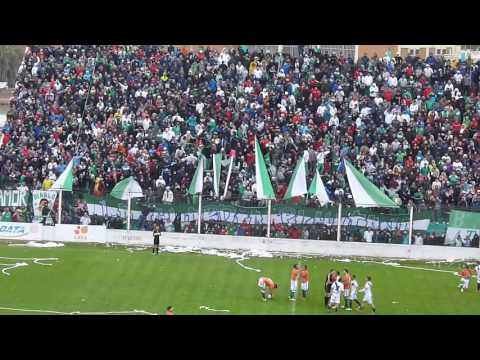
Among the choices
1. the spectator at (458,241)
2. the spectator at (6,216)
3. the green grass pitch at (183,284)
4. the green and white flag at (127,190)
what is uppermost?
the green and white flag at (127,190)

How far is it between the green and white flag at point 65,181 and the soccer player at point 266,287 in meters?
13.5

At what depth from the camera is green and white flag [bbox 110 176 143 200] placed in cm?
4303

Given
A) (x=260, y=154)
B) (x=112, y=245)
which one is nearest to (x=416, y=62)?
(x=260, y=154)

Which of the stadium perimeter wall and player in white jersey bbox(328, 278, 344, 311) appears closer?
player in white jersey bbox(328, 278, 344, 311)

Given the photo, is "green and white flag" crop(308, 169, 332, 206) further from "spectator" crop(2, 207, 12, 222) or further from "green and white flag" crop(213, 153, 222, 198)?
"spectator" crop(2, 207, 12, 222)

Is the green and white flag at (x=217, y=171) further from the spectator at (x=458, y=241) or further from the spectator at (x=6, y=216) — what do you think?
the spectator at (x=458, y=241)

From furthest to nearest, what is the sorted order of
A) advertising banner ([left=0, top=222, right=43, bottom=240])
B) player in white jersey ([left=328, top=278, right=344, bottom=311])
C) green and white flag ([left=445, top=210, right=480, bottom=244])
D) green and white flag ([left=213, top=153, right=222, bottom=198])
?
1. green and white flag ([left=213, top=153, right=222, bottom=198])
2. advertising banner ([left=0, top=222, right=43, bottom=240])
3. green and white flag ([left=445, top=210, right=480, bottom=244])
4. player in white jersey ([left=328, top=278, right=344, bottom=311])

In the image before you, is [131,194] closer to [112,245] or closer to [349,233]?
[112,245]

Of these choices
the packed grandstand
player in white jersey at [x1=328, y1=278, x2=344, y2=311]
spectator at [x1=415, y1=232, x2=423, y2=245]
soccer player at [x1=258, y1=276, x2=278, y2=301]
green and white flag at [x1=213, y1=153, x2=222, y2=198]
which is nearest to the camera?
player in white jersey at [x1=328, y1=278, x2=344, y2=311]

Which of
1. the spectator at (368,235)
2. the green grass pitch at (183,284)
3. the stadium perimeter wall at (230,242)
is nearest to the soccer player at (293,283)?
the green grass pitch at (183,284)

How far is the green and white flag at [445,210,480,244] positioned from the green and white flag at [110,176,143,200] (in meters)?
13.8

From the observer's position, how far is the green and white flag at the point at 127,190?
43.0m

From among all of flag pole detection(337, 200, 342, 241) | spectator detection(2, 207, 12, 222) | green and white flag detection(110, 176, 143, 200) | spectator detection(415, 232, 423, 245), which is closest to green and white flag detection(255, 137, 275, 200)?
flag pole detection(337, 200, 342, 241)

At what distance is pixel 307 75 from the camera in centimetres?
5253
